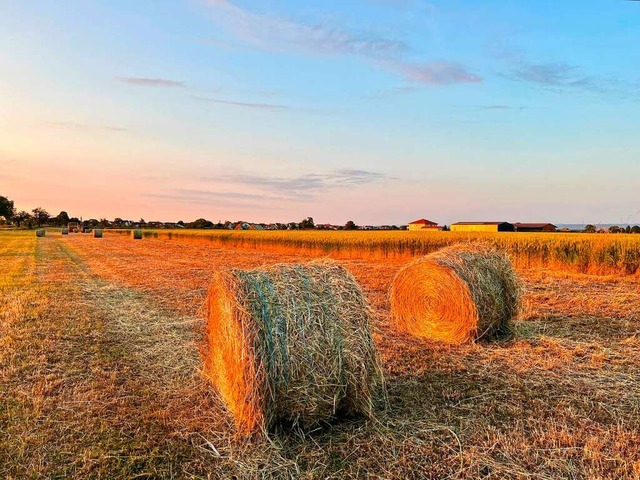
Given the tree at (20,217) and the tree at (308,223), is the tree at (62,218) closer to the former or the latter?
the tree at (20,217)

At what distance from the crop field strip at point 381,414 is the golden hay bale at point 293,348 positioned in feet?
0.74

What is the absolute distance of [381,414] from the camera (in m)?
4.58

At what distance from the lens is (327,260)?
5168mm

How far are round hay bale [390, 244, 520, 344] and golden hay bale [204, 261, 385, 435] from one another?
3085mm

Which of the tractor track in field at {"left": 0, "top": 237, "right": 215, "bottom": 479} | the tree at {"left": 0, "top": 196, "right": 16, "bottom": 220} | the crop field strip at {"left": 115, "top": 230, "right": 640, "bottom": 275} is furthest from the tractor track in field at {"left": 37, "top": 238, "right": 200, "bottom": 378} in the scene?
the tree at {"left": 0, "top": 196, "right": 16, "bottom": 220}

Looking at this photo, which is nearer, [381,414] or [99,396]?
[381,414]

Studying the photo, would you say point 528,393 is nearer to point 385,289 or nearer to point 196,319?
point 196,319

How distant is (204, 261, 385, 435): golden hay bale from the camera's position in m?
4.16

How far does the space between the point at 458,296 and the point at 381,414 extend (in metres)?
3.49

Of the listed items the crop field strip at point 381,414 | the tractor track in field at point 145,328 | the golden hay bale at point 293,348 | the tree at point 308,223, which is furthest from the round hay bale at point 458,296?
the tree at point 308,223

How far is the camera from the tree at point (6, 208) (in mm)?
106756

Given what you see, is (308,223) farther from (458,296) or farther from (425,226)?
(458,296)

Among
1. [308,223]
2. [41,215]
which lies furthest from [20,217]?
[308,223]

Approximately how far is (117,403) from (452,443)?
10.6 feet
